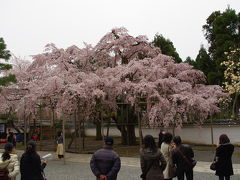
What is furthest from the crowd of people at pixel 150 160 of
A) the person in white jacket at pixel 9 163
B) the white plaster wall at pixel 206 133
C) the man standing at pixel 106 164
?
the white plaster wall at pixel 206 133

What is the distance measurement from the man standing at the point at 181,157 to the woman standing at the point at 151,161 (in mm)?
1222

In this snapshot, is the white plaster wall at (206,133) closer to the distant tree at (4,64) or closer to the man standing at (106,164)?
the distant tree at (4,64)

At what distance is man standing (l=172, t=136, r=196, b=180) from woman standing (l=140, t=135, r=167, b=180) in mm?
1222

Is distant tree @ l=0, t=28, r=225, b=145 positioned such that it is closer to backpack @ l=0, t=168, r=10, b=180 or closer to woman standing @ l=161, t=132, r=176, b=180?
woman standing @ l=161, t=132, r=176, b=180

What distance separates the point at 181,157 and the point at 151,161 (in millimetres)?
1426

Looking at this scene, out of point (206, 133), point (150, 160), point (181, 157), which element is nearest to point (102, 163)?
point (150, 160)

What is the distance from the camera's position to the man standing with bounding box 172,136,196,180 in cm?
682

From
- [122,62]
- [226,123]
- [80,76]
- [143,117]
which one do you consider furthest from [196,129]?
[80,76]

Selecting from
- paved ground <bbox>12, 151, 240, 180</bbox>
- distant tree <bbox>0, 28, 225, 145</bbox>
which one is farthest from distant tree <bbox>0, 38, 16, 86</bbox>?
paved ground <bbox>12, 151, 240, 180</bbox>

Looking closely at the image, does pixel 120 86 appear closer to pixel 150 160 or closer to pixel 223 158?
pixel 223 158

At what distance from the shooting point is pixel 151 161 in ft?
18.5

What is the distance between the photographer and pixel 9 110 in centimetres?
2484

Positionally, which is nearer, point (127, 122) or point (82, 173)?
point (82, 173)

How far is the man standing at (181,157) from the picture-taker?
6.82 metres
